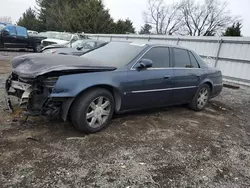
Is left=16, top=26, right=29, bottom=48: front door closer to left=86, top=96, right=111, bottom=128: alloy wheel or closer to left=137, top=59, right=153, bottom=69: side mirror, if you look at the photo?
left=137, top=59, right=153, bottom=69: side mirror

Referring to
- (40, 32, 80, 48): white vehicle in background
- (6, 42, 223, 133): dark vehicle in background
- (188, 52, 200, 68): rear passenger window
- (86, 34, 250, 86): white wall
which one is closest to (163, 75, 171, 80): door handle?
(6, 42, 223, 133): dark vehicle in background

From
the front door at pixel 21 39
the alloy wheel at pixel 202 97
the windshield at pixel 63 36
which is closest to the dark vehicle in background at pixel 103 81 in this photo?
the alloy wheel at pixel 202 97

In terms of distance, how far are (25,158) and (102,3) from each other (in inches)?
1302

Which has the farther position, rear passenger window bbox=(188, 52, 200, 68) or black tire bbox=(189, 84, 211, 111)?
black tire bbox=(189, 84, 211, 111)

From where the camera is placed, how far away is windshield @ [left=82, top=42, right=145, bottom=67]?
4.38 meters

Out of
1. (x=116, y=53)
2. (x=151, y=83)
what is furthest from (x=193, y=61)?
(x=116, y=53)

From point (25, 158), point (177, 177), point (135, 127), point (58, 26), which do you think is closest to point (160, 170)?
point (177, 177)

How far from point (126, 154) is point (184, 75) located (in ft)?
8.37

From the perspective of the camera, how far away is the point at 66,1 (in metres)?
39.0

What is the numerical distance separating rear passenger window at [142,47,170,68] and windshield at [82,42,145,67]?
7.7 inches

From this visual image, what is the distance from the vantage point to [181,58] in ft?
17.6

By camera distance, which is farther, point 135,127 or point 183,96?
point 183,96

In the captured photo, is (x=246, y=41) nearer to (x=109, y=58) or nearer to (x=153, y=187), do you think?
(x=109, y=58)

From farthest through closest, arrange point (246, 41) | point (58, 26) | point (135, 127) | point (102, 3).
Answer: point (58, 26) → point (102, 3) → point (246, 41) → point (135, 127)
